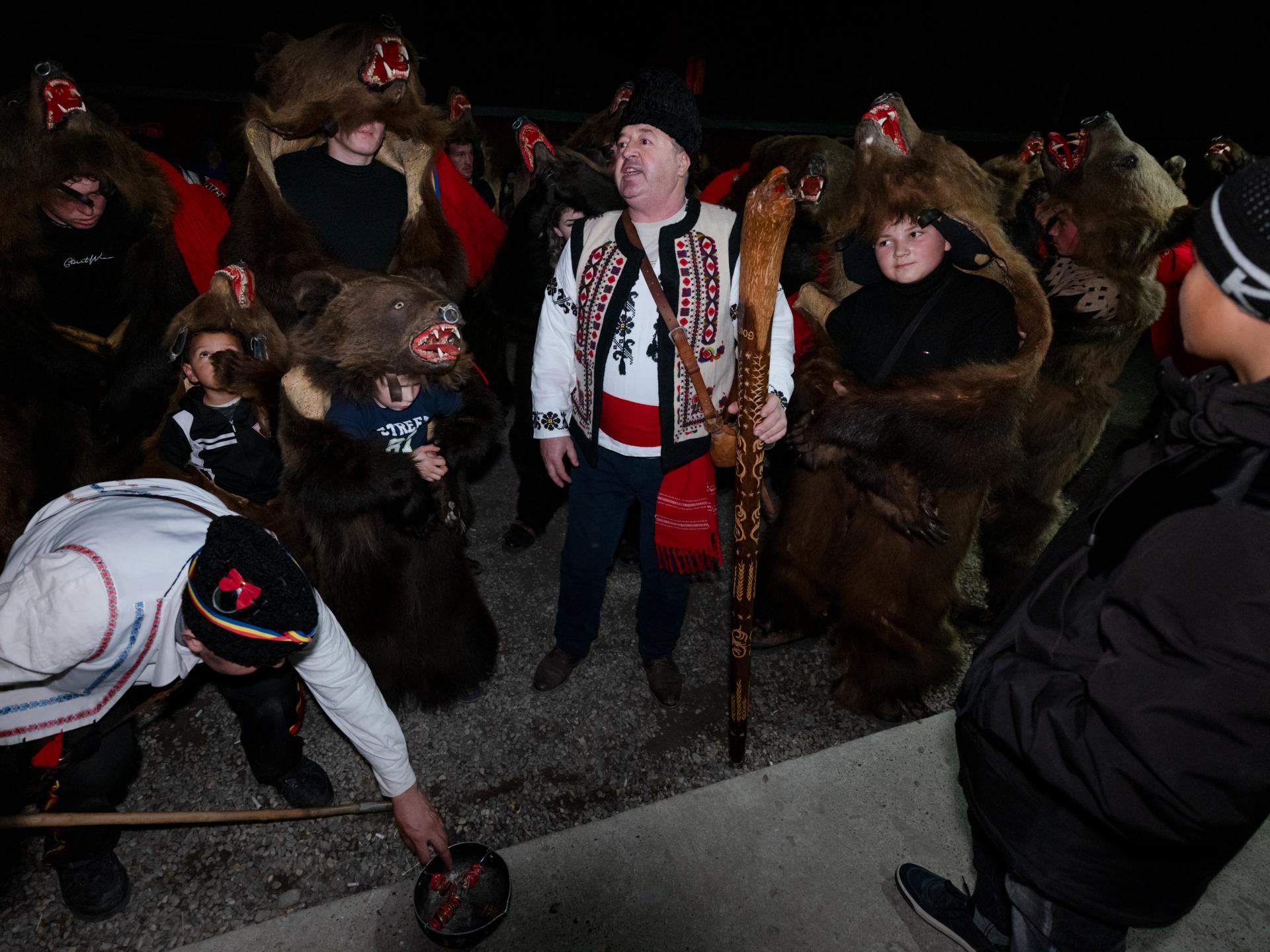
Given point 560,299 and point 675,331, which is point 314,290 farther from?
point 675,331

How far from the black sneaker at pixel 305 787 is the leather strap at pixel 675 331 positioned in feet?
6.57

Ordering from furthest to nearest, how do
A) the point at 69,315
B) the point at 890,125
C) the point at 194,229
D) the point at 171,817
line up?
the point at 194,229 < the point at 69,315 < the point at 890,125 < the point at 171,817

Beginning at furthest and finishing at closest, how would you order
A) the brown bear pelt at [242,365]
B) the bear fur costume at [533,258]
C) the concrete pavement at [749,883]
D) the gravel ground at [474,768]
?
the bear fur costume at [533,258] → the brown bear pelt at [242,365] → the gravel ground at [474,768] → the concrete pavement at [749,883]

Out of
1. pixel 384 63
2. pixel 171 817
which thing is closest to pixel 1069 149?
pixel 384 63

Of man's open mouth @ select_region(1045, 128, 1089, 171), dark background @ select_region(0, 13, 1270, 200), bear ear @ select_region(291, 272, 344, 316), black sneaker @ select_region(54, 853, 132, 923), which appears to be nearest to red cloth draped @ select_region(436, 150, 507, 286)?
bear ear @ select_region(291, 272, 344, 316)

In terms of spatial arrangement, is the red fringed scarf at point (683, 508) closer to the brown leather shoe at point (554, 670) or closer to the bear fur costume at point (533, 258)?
the brown leather shoe at point (554, 670)

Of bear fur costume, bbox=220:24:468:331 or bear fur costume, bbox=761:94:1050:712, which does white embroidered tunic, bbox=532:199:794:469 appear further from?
bear fur costume, bbox=220:24:468:331

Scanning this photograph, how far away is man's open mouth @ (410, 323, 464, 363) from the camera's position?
2.26m

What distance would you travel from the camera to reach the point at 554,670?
314 cm

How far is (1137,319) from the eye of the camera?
324 cm

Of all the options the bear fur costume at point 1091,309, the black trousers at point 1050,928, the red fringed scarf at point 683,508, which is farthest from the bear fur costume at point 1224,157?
the black trousers at point 1050,928

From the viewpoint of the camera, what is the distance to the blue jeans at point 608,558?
8.95 ft

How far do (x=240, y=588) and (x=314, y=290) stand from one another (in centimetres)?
118

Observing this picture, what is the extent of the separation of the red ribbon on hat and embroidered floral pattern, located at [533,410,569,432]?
1359mm
